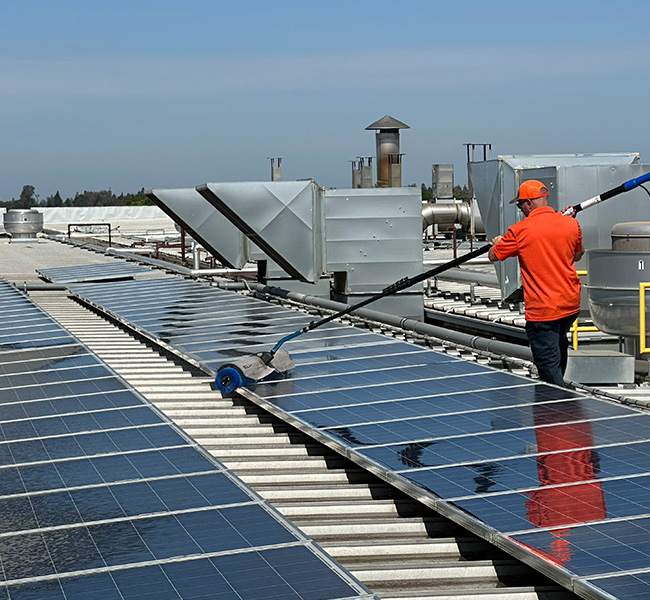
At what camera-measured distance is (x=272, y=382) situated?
31.9 feet

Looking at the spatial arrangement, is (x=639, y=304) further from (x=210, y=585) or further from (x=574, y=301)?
(x=210, y=585)

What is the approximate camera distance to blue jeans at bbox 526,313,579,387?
973 centimetres

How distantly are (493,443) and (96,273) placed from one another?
766 inches

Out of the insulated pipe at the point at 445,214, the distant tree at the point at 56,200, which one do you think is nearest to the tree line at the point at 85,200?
the distant tree at the point at 56,200

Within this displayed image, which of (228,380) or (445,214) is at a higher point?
(445,214)

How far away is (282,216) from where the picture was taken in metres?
20.2

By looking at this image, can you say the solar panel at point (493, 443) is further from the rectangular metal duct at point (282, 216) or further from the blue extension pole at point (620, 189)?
the rectangular metal duct at point (282, 216)

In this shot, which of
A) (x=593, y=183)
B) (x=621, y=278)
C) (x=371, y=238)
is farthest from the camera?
(x=371, y=238)

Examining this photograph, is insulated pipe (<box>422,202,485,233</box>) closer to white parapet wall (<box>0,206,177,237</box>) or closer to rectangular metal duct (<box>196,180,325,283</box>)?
rectangular metal duct (<box>196,180,325,283</box>)

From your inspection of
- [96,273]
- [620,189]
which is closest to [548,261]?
[620,189]

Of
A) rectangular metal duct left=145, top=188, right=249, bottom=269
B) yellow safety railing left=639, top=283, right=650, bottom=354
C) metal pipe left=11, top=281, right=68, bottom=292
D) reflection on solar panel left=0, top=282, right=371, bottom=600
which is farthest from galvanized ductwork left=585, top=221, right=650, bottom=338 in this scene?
metal pipe left=11, top=281, right=68, bottom=292

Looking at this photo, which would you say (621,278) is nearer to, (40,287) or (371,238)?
(371,238)

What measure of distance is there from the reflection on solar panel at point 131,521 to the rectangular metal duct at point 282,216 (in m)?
11.4

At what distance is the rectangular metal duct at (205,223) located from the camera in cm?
2427
